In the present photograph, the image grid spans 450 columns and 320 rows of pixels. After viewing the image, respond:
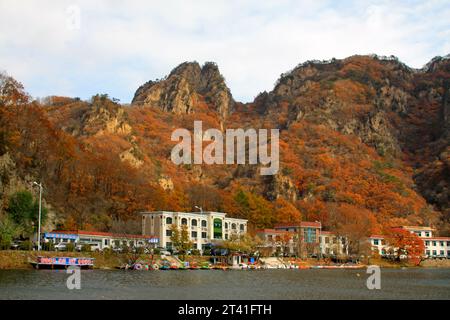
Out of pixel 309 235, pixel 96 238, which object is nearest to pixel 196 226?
pixel 309 235

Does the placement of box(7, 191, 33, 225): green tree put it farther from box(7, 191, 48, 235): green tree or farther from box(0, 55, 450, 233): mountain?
box(0, 55, 450, 233): mountain

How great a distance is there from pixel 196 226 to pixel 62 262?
43.5 m

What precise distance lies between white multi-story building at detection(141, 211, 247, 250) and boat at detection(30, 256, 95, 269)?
2955 cm

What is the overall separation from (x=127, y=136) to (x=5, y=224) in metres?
93.3

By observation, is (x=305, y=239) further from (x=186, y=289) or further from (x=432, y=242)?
(x=186, y=289)

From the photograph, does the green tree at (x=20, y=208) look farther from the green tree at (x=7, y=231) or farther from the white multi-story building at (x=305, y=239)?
the white multi-story building at (x=305, y=239)

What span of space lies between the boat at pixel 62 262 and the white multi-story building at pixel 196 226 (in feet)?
96.9

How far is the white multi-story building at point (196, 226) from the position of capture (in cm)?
11181

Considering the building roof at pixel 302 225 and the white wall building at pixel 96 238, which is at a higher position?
the building roof at pixel 302 225

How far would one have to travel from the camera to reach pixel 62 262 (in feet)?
256

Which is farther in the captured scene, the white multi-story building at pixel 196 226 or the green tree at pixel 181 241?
the white multi-story building at pixel 196 226

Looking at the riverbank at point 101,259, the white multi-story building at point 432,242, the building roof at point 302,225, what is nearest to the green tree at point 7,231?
the riverbank at point 101,259
